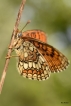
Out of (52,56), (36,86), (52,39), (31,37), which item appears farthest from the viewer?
(52,39)

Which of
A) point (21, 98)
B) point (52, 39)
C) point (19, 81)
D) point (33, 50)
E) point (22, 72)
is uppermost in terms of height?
point (52, 39)

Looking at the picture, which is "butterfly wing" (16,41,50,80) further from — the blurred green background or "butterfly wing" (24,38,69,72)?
the blurred green background

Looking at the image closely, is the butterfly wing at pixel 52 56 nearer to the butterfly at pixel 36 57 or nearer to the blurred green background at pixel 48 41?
the butterfly at pixel 36 57

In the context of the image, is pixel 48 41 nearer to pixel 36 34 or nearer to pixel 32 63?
pixel 32 63

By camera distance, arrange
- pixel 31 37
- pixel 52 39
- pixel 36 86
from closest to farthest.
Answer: pixel 31 37, pixel 36 86, pixel 52 39

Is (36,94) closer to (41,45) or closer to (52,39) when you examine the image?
(52,39)

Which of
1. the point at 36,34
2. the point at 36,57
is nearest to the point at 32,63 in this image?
the point at 36,57

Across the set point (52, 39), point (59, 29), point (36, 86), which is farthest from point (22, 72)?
point (59, 29)
